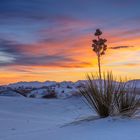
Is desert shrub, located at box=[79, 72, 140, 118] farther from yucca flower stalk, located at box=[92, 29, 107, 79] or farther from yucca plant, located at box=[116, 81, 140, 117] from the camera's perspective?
yucca flower stalk, located at box=[92, 29, 107, 79]

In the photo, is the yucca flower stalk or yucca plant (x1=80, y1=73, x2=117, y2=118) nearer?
yucca plant (x1=80, y1=73, x2=117, y2=118)

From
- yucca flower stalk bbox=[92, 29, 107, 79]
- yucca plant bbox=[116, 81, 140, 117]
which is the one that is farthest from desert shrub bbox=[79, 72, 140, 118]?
yucca flower stalk bbox=[92, 29, 107, 79]

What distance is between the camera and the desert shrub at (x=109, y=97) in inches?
290

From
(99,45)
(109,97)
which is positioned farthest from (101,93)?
(99,45)

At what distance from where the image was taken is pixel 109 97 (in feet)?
24.5

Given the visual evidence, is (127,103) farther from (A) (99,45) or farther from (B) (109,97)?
(A) (99,45)

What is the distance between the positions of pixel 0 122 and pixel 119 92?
3.03 metres

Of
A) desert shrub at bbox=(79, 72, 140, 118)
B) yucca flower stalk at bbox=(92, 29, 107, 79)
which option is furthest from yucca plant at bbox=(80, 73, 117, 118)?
yucca flower stalk at bbox=(92, 29, 107, 79)

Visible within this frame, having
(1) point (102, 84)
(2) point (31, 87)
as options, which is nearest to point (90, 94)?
(1) point (102, 84)

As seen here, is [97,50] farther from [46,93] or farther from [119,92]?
[119,92]

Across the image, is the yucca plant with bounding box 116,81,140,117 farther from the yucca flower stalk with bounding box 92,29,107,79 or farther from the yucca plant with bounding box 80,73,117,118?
the yucca flower stalk with bounding box 92,29,107,79

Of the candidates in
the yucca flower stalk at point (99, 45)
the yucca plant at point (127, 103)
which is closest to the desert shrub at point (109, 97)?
the yucca plant at point (127, 103)

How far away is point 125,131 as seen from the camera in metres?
5.98

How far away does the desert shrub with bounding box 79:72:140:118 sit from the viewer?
24.2 ft
